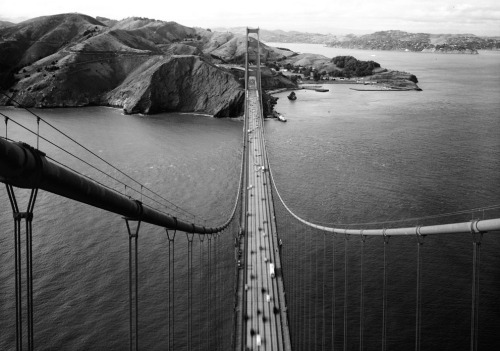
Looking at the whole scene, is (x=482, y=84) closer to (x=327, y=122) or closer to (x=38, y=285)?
(x=327, y=122)

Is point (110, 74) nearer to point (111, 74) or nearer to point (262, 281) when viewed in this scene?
point (111, 74)

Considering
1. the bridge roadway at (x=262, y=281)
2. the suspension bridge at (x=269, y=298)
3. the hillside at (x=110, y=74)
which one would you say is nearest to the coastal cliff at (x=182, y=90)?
the hillside at (x=110, y=74)

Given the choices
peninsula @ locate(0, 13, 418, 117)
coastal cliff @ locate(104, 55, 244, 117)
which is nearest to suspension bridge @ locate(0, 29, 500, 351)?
coastal cliff @ locate(104, 55, 244, 117)

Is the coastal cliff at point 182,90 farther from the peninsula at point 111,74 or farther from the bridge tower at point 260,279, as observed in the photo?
the bridge tower at point 260,279

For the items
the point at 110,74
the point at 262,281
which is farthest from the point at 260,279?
the point at 110,74

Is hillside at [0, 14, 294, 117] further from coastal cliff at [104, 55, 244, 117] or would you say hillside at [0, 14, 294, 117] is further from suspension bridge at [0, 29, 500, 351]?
suspension bridge at [0, 29, 500, 351]

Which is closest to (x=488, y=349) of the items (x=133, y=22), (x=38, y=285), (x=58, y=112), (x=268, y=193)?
(x=268, y=193)
